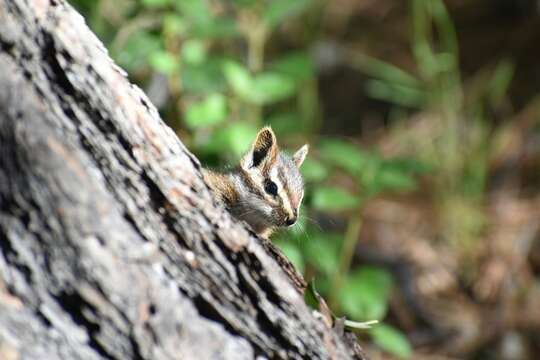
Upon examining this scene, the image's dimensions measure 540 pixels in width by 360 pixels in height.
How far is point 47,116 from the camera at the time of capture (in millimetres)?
1652

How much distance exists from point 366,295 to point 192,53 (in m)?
1.30

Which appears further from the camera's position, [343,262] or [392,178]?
[343,262]

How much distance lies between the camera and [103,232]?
5.49 ft

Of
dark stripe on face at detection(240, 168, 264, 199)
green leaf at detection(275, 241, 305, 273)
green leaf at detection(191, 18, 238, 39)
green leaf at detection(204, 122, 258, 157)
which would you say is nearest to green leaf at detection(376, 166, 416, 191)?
green leaf at detection(275, 241, 305, 273)

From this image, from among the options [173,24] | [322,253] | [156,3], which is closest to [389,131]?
[322,253]

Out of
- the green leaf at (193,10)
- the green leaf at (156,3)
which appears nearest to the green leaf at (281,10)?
the green leaf at (193,10)

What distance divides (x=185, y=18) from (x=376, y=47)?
3.46 meters

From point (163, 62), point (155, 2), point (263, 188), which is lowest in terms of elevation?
point (263, 188)

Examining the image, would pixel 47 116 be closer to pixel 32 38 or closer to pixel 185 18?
pixel 32 38

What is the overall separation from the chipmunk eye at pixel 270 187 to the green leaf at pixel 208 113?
0.43 m

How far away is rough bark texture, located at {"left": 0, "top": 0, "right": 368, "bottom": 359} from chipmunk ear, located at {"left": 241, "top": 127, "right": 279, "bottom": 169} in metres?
1.10

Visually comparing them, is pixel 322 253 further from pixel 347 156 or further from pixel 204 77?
pixel 204 77

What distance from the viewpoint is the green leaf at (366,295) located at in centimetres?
345

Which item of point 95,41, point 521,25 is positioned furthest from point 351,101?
point 95,41
